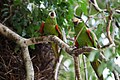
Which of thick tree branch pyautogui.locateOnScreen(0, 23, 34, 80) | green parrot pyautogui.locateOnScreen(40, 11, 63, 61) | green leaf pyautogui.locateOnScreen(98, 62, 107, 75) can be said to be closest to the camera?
green leaf pyautogui.locateOnScreen(98, 62, 107, 75)

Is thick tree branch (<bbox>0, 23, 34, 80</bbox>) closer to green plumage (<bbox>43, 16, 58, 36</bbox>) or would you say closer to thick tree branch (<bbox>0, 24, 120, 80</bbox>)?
thick tree branch (<bbox>0, 24, 120, 80</bbox>)

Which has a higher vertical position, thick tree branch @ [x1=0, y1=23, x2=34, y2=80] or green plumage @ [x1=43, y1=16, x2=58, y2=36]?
green plumage @ [x1=43, y1=16, x2=58, y2=36]

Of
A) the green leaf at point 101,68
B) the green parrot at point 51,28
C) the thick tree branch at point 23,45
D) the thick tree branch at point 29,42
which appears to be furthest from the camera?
the green parrot at point 51,28

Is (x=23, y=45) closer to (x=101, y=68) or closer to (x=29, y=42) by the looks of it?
(x=29, y=42)

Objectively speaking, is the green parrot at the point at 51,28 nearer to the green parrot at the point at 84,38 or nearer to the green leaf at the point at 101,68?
the green parrot at the point at 84,38

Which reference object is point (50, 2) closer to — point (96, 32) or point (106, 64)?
point (96, 32)

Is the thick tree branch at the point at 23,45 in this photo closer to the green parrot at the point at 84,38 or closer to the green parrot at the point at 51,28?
the green parrot at the point at 51,28

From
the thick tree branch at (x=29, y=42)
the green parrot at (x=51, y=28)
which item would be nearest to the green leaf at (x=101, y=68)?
the thick tree branch at (x=29, y=42)

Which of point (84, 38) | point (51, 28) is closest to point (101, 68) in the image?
point (84, 38)

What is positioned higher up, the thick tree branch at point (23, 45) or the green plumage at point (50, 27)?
the green plumage at point (50, 27)

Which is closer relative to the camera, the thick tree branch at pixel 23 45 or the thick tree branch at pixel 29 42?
the thick tree branch at pixel 29 42

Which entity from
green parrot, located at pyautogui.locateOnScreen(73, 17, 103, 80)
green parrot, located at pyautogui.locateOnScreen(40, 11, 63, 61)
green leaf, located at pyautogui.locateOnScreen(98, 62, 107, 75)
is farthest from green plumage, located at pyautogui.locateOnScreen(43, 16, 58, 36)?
green leaf, located at pyautogui.locateOnScreen(98, 62, 107, 75)

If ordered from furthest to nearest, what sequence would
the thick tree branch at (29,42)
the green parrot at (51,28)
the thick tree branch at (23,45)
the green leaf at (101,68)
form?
the green parrot at (51,28) < the thick tree branch at (23,45) < the thick tree branch at (29,42) < the green leaf at (101,68)

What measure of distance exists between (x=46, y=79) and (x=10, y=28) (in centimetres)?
38
